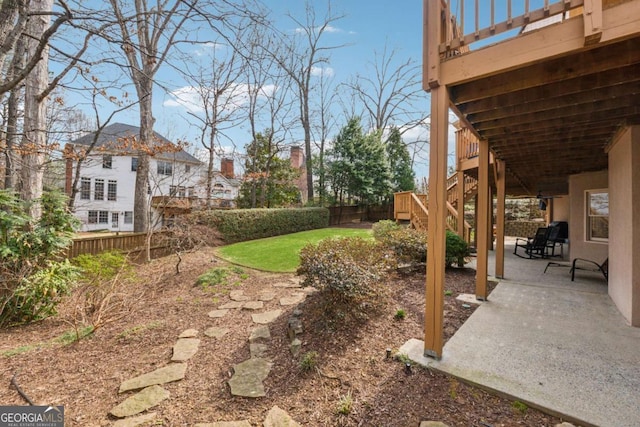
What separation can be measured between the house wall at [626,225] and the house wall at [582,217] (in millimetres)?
2760

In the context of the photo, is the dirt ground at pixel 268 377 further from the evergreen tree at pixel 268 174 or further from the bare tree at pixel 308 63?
the bare tree at pixel 308 63

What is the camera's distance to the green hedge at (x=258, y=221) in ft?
34.6

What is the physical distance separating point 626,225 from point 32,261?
330 inches

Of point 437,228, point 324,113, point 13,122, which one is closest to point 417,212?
point 437,228

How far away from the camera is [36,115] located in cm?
541

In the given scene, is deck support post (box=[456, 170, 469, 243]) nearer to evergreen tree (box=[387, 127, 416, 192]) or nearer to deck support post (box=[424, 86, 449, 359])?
deck support post (box=[424, 86, 449, 359])

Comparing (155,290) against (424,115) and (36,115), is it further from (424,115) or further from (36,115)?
(424,115)

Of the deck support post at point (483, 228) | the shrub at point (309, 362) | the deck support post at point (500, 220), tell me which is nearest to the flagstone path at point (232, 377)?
the shrub at point (309, 362)

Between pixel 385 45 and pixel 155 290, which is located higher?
pixel 385 45

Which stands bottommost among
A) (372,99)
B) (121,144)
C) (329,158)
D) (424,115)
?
(121,144)

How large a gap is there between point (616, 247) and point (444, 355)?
3672 mm

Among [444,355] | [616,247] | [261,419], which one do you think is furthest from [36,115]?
[616,247]

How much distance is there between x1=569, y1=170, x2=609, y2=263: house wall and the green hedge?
33.9 feet

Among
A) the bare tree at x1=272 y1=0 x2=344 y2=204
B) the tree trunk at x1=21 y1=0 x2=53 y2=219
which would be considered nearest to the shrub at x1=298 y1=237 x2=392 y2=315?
the tree trunk at x1=21 y1=0 x2=53 y2=219
